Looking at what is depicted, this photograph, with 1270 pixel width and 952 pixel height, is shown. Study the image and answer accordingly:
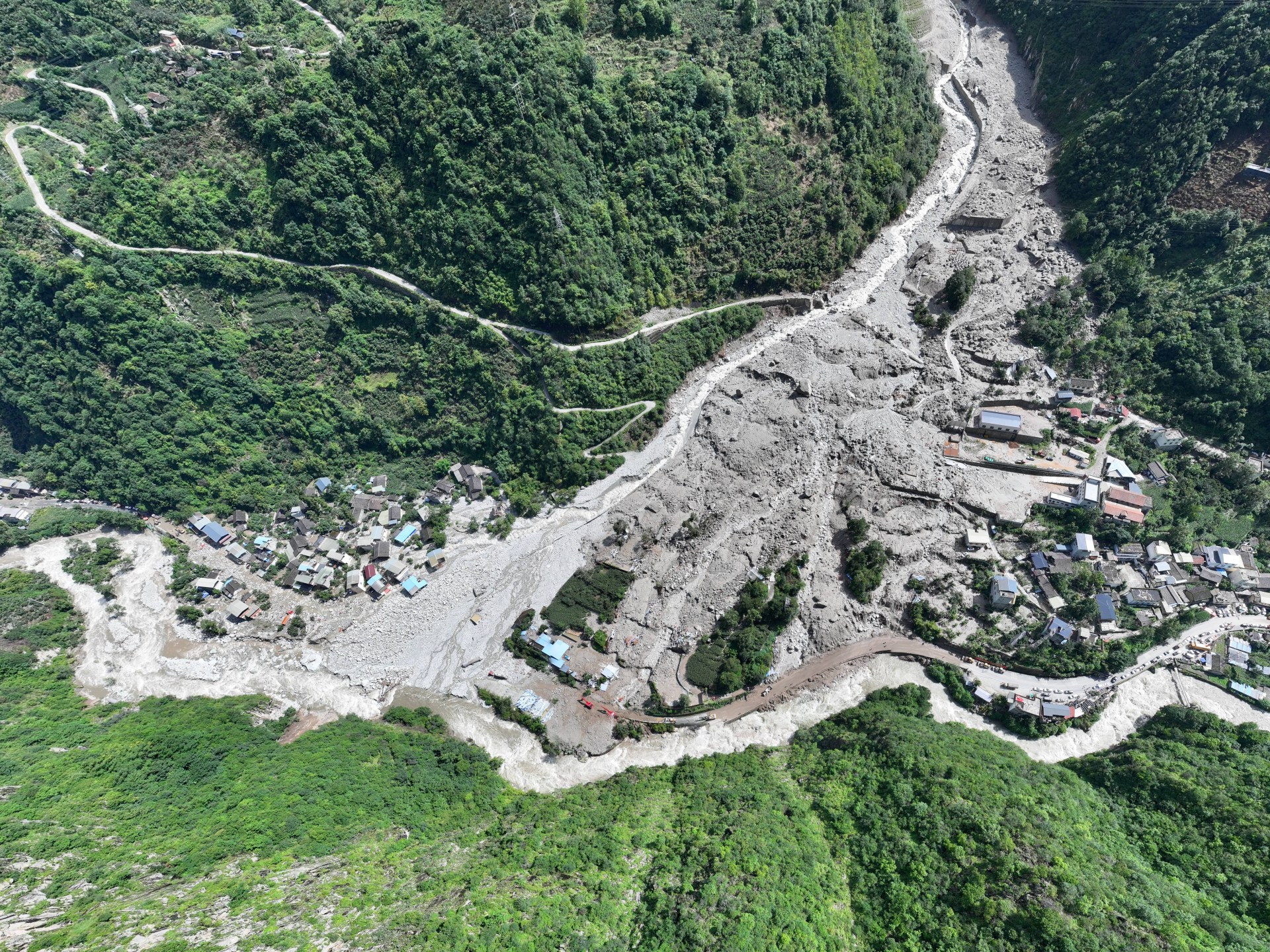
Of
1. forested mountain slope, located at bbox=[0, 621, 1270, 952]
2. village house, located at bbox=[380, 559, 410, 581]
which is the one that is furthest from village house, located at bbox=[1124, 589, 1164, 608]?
village house, located at bbox=[380, 559, 410, 581]

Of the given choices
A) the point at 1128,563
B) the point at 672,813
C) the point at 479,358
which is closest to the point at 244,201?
the point at 479,358

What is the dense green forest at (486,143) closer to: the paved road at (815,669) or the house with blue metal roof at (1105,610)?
the paved road at (815,669)

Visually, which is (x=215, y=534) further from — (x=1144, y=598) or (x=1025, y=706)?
(x=1144, y=598)

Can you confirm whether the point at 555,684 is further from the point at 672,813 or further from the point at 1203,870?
the point at 1203,870

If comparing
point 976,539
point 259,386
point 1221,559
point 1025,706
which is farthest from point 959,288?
point 259,386

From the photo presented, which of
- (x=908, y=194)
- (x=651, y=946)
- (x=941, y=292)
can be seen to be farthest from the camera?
(x=908, y=194)

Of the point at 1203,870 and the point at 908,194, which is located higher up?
the point at 908,194

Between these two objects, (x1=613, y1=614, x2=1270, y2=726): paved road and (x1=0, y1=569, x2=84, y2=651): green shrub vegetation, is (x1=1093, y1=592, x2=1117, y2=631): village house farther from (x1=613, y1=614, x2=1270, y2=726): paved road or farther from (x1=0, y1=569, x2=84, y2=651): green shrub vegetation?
(x1=0, y1=569, x2=84, y2=651): green shrub vegetation
